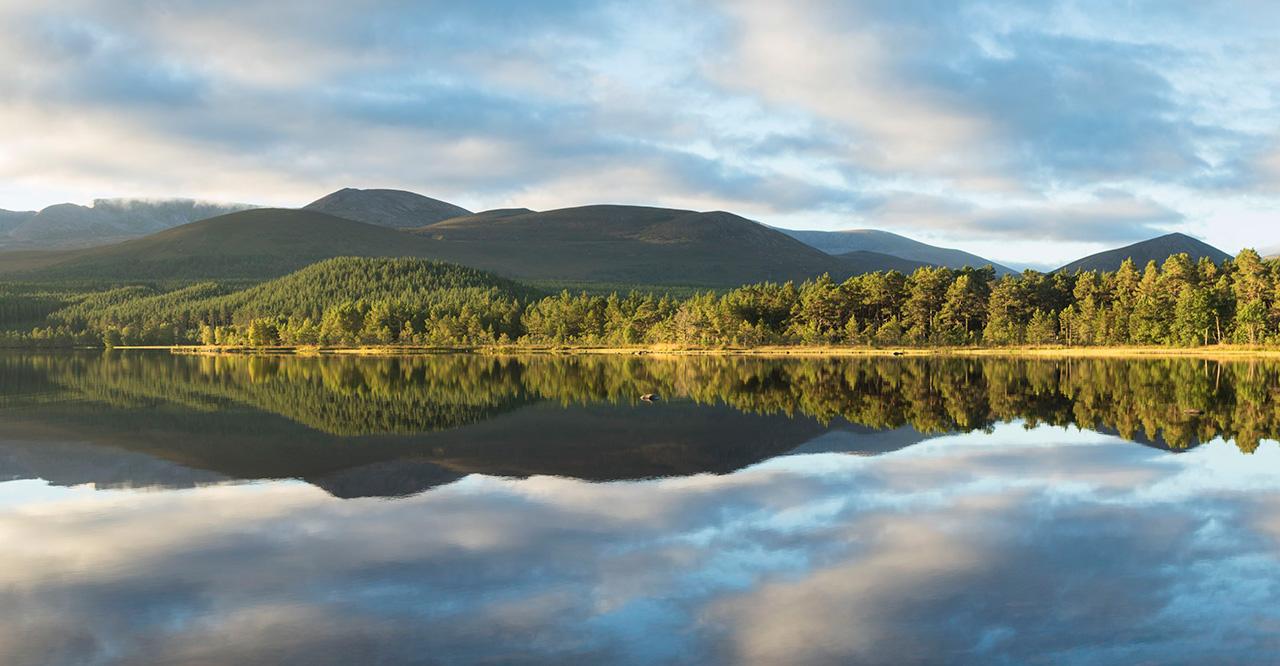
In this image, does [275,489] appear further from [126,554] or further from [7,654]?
[7,654]

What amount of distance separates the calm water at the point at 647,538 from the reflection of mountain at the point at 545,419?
391 millimetres

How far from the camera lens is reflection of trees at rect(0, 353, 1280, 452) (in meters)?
49.7

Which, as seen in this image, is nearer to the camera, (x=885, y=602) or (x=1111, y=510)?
(x=885, y=602)

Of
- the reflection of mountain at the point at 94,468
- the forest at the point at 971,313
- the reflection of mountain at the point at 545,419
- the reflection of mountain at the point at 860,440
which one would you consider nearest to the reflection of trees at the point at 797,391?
the reflection of mountain at the point at 545,419

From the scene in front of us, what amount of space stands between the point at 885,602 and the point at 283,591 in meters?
12.7

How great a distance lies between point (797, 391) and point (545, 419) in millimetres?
23715

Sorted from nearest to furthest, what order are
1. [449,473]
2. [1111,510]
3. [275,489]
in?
[1111,510]
[275,489]
[449,473]

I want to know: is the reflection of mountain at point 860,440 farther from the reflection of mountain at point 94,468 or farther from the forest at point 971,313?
the forest at point 971,313

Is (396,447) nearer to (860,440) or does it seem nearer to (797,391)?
(860,440)

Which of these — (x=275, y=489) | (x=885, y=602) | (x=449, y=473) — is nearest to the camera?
(x=885, y=602)

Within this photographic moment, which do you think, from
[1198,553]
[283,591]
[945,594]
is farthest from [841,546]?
[283,591]

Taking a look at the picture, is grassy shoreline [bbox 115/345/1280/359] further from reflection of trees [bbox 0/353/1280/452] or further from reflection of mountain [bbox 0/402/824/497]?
reflection of mountain [bbox 0/402/824/497]

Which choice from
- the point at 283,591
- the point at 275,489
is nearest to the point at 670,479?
the point at 275,489

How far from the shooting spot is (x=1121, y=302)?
154 meters
